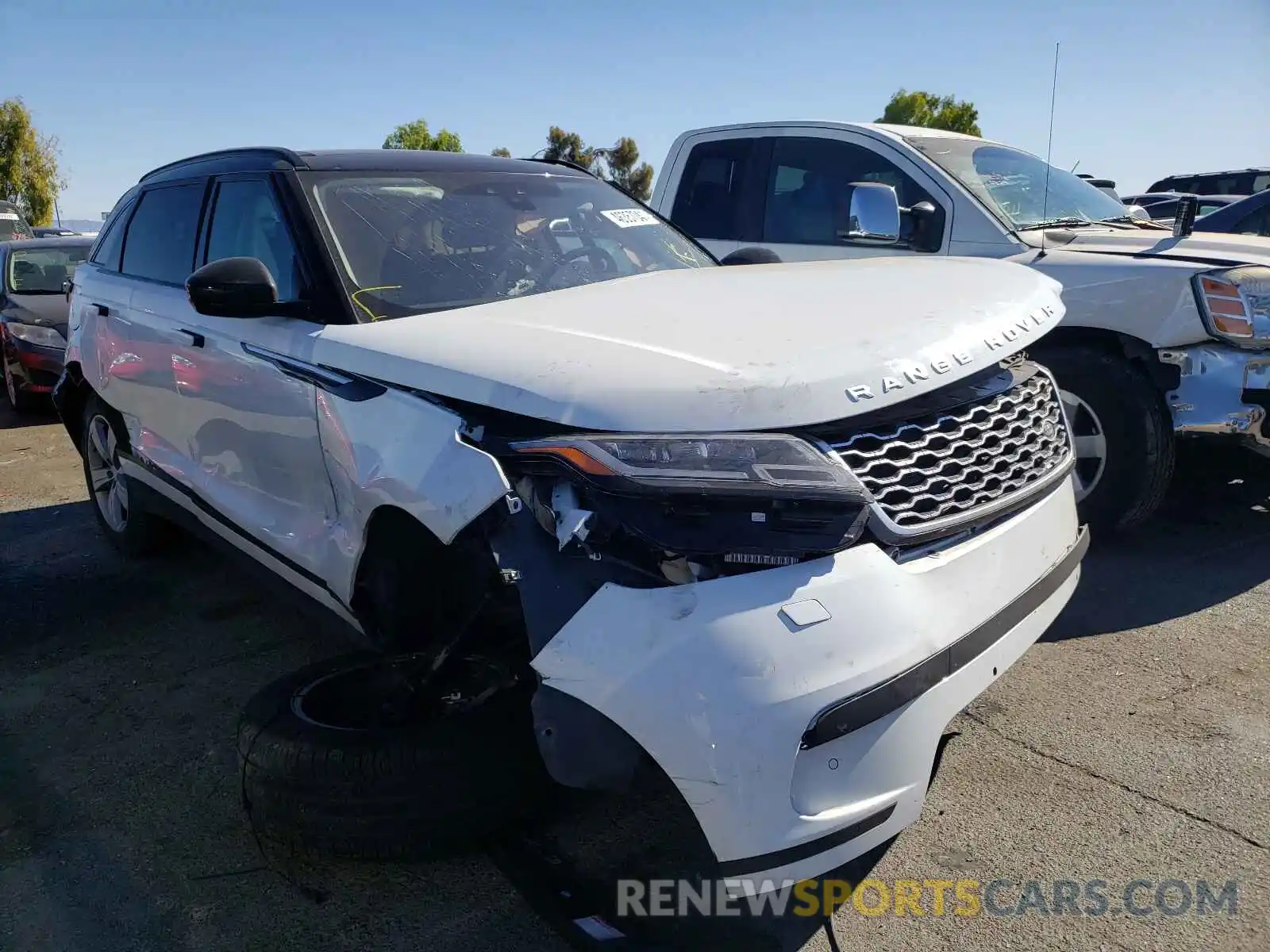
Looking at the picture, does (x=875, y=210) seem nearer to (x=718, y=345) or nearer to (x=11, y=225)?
(x=718, y=345)

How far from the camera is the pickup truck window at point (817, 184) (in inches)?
217

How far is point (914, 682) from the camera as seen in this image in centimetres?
196

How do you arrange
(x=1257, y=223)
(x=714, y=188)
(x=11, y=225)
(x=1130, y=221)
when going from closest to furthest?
(x=1130, y=221)
(x=714, y=188)
(x=1257, y=223)
(x=11, y=225)

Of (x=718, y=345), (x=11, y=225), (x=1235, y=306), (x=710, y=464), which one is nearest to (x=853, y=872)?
(x=710, y=464)

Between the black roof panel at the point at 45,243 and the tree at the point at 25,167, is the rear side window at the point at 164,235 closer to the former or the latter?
the black roof panel at the point at 45,243

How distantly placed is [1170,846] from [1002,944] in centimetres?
63

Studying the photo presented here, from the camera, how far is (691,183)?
6.39m

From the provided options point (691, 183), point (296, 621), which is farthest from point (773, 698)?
point (691, 183)

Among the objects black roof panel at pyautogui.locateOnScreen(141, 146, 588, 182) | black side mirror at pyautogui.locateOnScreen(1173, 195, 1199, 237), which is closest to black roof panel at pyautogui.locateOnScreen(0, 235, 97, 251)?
black roof panel at pyautogui.locateOnScreen(141, 146, 588, 182)

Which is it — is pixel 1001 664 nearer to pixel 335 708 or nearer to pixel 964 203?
pixel 335 708

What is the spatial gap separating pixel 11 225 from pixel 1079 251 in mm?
22583

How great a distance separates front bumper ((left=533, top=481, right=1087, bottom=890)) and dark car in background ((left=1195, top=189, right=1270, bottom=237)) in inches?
286

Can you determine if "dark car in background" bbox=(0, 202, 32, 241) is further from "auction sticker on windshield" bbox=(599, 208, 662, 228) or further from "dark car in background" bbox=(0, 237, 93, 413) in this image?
"auction sticker on windshield" bbox=(599, 208, 662, 228)

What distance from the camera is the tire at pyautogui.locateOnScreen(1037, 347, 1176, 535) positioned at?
4.39 m
